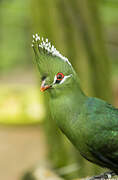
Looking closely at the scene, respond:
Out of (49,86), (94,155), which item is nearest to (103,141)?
(94,155)

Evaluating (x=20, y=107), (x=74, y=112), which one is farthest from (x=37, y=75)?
(x=20, y=107)

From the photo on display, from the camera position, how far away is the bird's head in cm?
124

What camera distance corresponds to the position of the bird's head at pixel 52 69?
4.06 feet

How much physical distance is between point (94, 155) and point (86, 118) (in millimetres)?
150

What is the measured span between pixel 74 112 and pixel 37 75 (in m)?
1.51

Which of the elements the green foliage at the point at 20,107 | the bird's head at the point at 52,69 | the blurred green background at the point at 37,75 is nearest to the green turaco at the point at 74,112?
the bird's head at the point at 52,69

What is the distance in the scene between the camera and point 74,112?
128 cm

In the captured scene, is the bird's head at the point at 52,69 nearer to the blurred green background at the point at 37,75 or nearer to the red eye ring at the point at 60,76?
the red eye ring at the point at 60,76

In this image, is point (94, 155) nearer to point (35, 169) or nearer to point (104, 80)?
point (104, 80)

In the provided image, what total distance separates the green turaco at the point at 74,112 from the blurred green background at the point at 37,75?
3.36ft

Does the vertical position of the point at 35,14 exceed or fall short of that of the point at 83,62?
it exceeds it

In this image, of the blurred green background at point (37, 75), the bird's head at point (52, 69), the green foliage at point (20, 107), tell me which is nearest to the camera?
the bird's head at point (52, 69)

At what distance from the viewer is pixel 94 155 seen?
1.32 metres

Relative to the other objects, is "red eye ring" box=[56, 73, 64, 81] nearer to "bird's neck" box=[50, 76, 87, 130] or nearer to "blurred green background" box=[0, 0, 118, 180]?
"bird's neck" box=[50, 76, 87, 130]
